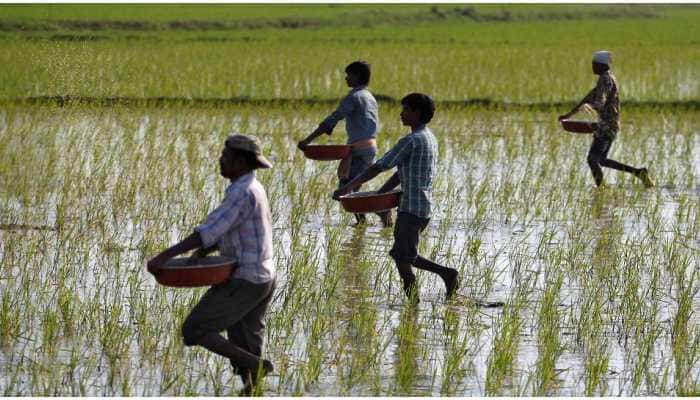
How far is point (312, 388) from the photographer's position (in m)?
4.93

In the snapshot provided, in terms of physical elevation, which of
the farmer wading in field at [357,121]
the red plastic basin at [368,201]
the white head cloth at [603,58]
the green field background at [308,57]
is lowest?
the red plastic basin at [368,201]

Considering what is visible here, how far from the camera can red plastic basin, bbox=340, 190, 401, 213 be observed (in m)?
6.05

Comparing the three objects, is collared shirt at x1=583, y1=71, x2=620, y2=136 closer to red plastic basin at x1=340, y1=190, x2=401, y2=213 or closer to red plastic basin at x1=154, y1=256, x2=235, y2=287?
red plastic basin at x1=340, y1=190, x2=401, y2=213

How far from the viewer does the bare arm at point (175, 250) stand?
447 cm

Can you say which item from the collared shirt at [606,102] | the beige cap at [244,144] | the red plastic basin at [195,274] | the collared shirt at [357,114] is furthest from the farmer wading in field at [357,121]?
the red plastic basin at [195,274]

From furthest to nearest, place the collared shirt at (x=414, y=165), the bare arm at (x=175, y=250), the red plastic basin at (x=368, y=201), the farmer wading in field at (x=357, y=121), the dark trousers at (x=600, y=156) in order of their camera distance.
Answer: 1. the dark trousers at (x=600, y=156)
2. the farmer wading in field at (x=357, y=121)
3. the collared shirt at (x=414, y=165)
4. the red plastic basin at (x=368, y=201)
5. the bare arm at (x=175, y=250)

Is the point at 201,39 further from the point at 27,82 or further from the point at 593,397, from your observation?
the point at 593,397

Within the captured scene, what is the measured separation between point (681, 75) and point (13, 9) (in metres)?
14.4

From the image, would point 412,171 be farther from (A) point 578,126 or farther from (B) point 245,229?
(A) point 578,126

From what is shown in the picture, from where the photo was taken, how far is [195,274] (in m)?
4.53

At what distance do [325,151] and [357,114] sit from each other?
0.45 metres

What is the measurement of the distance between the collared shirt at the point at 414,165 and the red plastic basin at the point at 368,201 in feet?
0.25

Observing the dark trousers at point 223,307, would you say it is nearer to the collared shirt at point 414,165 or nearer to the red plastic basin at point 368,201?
the red plastic basin at point 368,201

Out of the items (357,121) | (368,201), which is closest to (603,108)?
(357,121)
